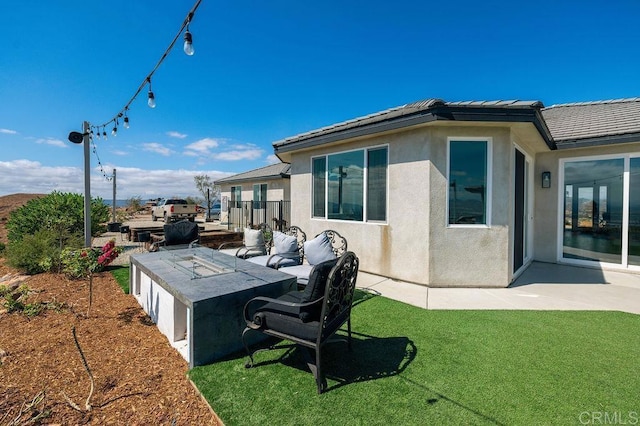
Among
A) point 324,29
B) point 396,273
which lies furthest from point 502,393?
point 324,29

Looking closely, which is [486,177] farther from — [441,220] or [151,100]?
[151,100]

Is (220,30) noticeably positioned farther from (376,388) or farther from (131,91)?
(376,388)

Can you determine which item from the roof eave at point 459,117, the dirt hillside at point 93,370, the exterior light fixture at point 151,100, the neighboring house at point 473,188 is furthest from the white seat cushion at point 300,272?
the exterior light fixture at point 151,100

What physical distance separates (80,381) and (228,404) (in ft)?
5.25

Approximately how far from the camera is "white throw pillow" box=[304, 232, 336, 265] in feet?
17.1

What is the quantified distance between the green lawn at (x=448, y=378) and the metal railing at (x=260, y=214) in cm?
954

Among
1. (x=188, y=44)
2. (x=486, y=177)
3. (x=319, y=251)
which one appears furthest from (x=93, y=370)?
(x=486, y=177)

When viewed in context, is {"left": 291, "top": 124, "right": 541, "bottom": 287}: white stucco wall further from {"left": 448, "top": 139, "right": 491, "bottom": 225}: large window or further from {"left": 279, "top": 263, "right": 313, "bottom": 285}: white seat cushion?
{"left": 279, "top": 263, "right": 313, "bottom": 285}: white seat cushion

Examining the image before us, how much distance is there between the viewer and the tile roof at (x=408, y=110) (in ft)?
16.4

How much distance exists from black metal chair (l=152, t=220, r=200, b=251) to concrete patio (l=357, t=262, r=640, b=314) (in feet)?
15.5

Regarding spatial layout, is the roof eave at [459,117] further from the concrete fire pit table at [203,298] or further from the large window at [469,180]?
the concrete fire pit table at [203,298]

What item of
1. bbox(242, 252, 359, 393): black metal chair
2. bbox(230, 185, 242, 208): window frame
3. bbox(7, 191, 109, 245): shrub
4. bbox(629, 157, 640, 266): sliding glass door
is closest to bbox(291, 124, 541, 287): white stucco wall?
bbox(629, 157, 640, 266): sliding glass door

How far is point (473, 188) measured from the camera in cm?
561

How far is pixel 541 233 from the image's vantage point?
7.98 metres
